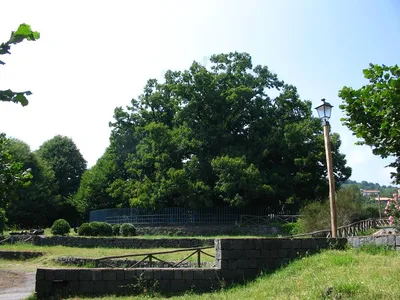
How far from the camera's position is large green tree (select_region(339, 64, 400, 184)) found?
7.33m

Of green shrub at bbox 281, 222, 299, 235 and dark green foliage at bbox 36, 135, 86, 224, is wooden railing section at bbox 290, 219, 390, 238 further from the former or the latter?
dark green foliage at bbox 36, 135, 86, 224

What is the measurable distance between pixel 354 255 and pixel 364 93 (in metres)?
4.11

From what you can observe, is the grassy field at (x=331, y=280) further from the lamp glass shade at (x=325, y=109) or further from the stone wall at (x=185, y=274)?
the lamp glass shade at (x=325, y=109)

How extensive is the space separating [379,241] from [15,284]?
11.3m

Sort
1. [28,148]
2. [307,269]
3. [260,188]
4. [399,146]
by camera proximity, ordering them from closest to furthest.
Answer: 1. [399,146]
2. [307,269]
3. [260,188]
4. [28,148]

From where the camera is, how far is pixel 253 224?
104 feet

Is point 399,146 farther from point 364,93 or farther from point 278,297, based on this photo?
point 278,297

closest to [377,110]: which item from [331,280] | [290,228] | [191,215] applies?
[331,280]

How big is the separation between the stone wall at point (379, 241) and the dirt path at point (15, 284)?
8489 mm

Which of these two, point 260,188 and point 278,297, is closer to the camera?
point 278,297

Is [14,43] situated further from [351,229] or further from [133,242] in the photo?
[133,242]

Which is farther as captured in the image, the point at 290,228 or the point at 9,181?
the point at 290,228

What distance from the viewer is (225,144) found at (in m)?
35.5

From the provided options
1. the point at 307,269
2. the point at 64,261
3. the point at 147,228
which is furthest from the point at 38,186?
the point at 307,269
